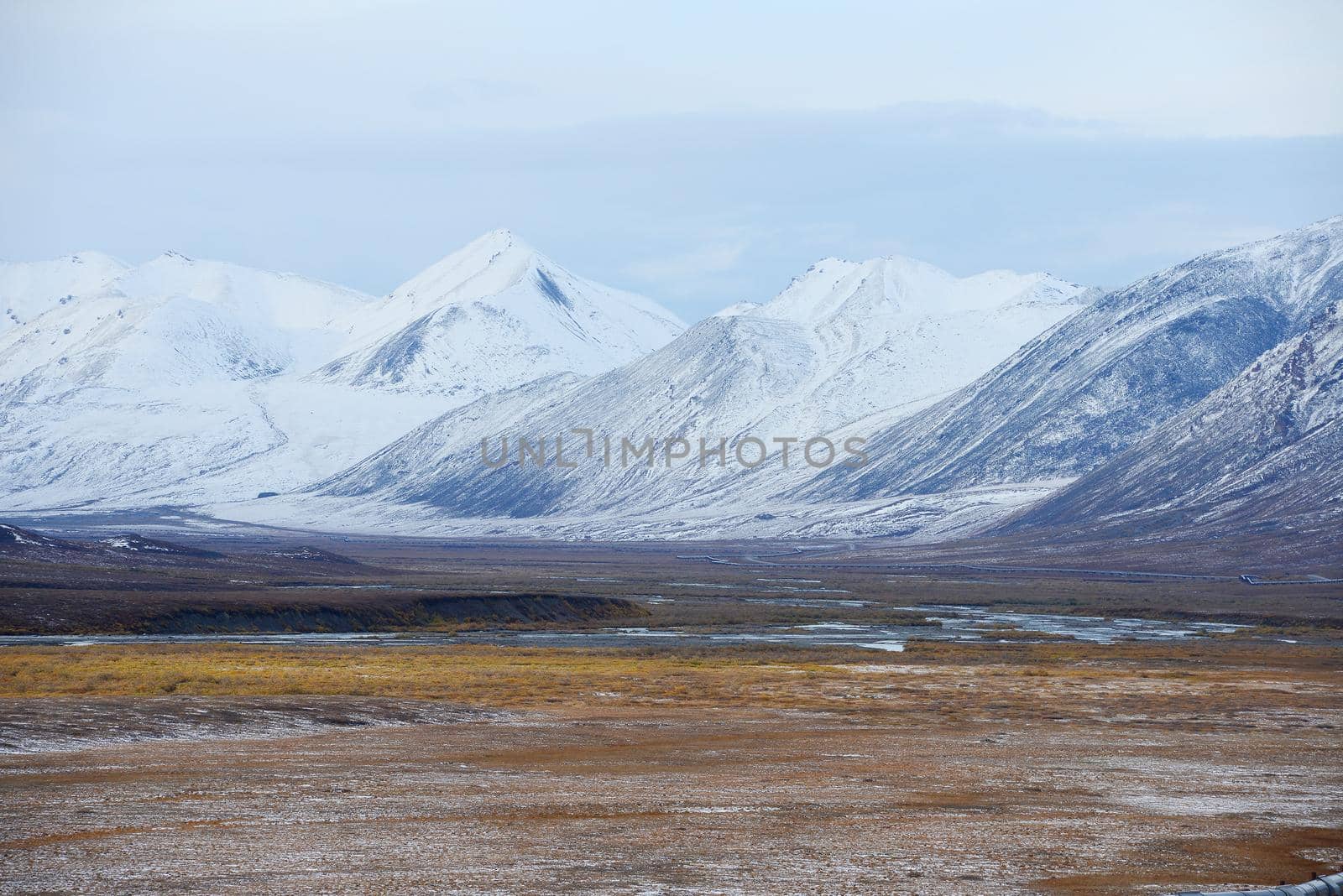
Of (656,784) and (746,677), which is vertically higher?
(656,784)

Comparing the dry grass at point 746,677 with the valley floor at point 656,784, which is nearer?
the valley floor at point 656,784

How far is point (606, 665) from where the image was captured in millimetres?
59938

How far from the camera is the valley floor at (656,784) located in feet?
65.8

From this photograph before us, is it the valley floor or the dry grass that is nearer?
the valley floor

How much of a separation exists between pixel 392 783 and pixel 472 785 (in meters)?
1.35

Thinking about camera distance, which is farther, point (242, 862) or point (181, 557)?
point (181, 557)

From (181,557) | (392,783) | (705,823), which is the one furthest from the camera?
(181,557)

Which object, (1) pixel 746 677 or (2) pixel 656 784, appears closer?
(2) pixel 656 784

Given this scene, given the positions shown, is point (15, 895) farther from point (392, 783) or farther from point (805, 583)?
point (805, 583)

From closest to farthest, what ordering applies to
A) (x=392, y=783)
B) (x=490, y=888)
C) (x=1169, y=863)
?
(x=490, y=888), (x=1169, y=863), (x=392, y=783)

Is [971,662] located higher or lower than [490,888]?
lower

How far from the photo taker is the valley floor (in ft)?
65.8

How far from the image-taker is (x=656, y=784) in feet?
91.1

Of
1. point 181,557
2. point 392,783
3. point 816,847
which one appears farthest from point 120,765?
point 181,557
